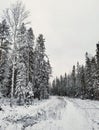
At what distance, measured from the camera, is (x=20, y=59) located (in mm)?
28516

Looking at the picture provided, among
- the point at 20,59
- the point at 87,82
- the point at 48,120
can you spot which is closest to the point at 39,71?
the point at 20,59

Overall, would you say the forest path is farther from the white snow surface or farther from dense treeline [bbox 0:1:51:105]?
dense treeline [bbox 0:1:51:105]

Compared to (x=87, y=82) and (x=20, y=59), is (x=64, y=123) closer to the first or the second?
(x=20, y=59)

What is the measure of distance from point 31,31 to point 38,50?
238 inches

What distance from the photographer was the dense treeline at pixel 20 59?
21125mm

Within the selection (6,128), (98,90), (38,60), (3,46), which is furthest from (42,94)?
(6,128)

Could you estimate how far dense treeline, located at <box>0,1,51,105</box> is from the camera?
21.1 metres

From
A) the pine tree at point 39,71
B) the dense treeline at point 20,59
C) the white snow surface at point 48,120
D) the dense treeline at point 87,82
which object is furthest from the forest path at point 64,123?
the dense treeline at point 87,82

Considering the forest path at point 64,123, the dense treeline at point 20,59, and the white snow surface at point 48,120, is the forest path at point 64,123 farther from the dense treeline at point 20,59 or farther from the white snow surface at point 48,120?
the dense treeline at point 20,59

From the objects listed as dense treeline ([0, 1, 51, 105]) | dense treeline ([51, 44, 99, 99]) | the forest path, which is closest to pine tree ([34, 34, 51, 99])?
dense treeline ([0, 1, 51, 105])

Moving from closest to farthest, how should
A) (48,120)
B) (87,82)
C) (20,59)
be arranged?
(48,120) → (20,59) → (87,82)

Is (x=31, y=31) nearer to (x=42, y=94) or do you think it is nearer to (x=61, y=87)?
(x=42, y=94)

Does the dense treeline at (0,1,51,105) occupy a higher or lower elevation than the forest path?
higher

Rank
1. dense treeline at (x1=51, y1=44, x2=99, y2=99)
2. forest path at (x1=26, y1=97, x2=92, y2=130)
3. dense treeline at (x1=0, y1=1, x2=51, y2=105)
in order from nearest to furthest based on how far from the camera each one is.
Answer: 1. forest path at (x1=26, y1=97, x2=92, y2=130)
2. dense treeline at (x1=0, y1=1, x2=51, y2=105)
3. dense treeline at (x1=51, y1=44, x2=99, y2=99)
